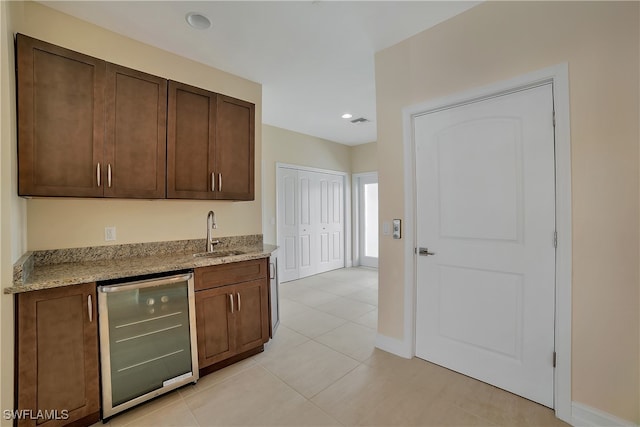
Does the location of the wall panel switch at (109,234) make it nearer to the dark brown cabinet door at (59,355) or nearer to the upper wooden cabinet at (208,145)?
the upper wooden cabinet at (208,145)

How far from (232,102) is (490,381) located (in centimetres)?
317

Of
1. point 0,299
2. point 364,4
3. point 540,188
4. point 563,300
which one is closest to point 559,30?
point 540,188

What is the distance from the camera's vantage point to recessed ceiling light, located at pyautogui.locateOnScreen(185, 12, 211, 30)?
2096 millimetres

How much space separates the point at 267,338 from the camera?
2574 millimetres

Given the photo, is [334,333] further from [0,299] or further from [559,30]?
[559,30]

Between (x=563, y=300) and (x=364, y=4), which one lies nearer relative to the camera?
(x=563, y=300)

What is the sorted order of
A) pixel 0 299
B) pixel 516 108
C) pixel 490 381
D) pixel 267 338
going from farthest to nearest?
1. pixel 267 338
2. pixel 490 381
3. pixel 516 108
4. pixel 0 299

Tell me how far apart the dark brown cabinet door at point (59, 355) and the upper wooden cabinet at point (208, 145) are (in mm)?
996

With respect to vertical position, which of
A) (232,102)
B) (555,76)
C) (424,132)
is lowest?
(424,132)

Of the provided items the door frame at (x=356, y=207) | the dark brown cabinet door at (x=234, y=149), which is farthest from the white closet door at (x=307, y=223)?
the dark brown cabinet door at (x=234, y=149)

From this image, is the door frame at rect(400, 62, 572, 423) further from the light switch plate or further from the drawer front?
the drawer front

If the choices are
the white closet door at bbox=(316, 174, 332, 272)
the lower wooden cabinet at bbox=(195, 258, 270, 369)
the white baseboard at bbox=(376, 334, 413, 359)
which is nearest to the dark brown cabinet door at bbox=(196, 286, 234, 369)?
the lower wooden cabinet at bbox=(195, 258, 270, 369)

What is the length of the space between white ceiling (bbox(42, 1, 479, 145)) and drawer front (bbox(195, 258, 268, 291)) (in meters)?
1.91

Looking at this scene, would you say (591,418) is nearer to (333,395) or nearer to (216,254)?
(333,395)
